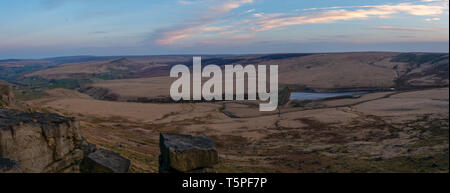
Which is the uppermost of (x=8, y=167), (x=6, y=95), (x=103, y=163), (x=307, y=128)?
(x=6, y=95)

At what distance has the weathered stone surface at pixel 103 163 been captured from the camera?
1137 centimetres

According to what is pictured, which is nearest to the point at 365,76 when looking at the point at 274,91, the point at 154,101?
the point at 274,91

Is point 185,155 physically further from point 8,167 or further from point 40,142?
point 40,142

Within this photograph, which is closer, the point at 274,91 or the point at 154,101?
the point at 154,101

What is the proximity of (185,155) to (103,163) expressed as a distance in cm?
355

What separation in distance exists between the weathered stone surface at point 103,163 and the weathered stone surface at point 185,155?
Answer: 1.77 meters

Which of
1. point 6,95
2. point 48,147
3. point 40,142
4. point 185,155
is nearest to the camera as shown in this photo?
point 185,155

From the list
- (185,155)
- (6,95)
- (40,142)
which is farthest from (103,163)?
(6,95)

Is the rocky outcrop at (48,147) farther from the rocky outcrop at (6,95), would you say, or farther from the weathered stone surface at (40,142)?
the rocky outcrop at (6,95)

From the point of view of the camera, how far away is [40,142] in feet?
37.6

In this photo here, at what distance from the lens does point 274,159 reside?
71.6 ft

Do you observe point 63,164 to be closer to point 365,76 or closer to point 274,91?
point 274,91

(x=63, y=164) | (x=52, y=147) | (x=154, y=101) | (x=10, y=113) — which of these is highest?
(x=10, y=113)

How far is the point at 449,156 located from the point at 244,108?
38.2 meters
